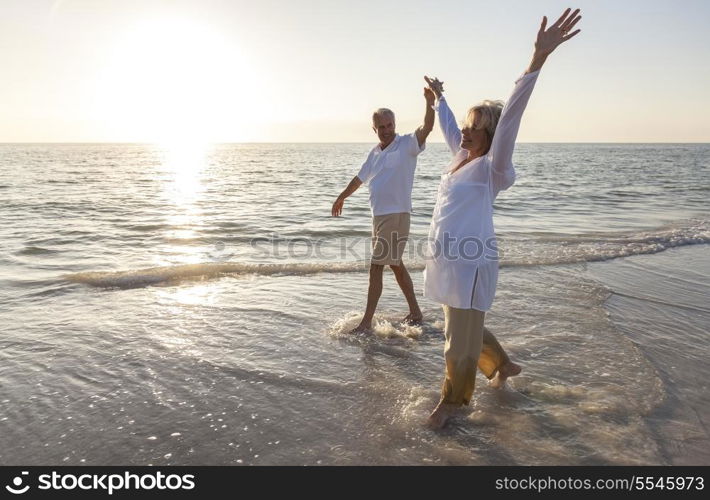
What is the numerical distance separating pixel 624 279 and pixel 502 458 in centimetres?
547

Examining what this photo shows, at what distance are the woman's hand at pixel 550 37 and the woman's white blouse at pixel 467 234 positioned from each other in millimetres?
472

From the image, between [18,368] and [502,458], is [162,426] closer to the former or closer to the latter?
[18,368]

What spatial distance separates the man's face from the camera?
16.1 ft

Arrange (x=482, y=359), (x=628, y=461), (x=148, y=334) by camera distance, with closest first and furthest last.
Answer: (x=628, y=461)
(x=482, y=359)
(x=148, y=334)

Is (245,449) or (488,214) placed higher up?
(488,214)

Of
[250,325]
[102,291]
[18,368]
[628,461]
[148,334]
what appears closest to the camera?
[628,461]

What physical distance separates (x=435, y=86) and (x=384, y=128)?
Result: 3.73 feet

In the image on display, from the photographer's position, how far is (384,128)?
16.2 feet

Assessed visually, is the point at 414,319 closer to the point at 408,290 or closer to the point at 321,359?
the point at 408,290

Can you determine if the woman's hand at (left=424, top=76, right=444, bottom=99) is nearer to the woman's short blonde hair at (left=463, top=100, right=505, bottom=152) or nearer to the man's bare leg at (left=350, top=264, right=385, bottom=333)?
the woman's short blonde hair at (left=463, top=100, right=505, bottom=152)

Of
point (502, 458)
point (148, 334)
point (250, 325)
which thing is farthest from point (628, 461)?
point (148, 334)

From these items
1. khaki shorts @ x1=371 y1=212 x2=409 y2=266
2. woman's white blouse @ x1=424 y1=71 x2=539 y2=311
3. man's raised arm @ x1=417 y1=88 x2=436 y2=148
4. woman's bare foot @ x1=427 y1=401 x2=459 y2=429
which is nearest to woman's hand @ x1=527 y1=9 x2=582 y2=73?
Result: woman's white blouse @ x1=424 y1=71 x2=539 y2=311

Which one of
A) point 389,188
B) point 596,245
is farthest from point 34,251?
point 596,245

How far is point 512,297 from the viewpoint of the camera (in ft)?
21.2
